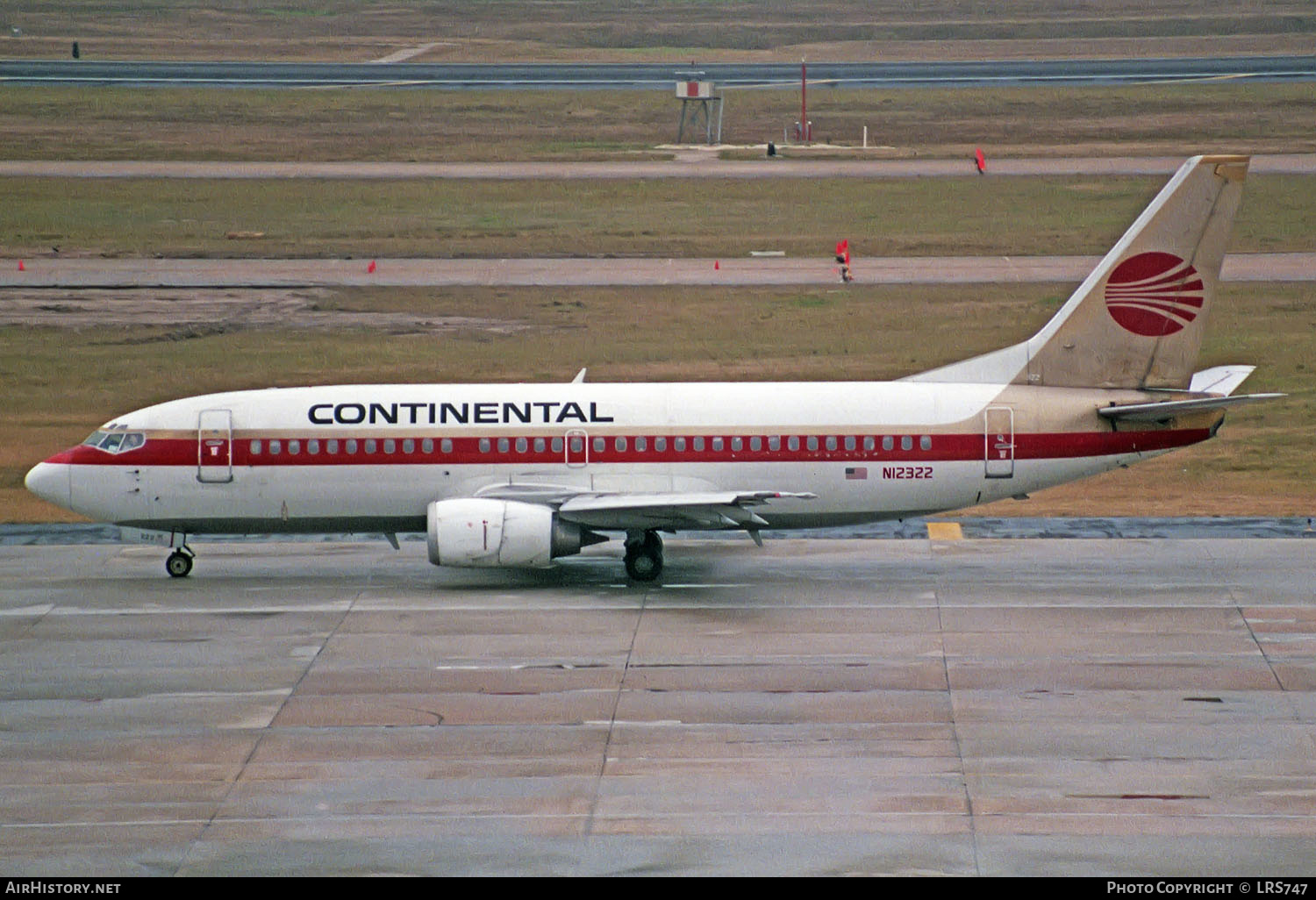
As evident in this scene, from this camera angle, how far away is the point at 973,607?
1258 inches

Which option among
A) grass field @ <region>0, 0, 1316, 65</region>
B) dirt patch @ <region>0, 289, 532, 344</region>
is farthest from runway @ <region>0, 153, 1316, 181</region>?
grass field @ <region>0, 0, 1316, 65</region>

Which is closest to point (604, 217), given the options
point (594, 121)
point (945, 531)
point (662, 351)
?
point (662, 351)

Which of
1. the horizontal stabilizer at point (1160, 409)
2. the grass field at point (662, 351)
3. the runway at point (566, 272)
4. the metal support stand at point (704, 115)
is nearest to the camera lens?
the horizontal stabilizer at point (1160, 409)

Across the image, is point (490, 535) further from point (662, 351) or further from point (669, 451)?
point (662, 351)

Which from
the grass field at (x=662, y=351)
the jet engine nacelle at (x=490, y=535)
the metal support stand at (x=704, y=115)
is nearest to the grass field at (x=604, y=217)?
the grass field at (x=662, y=351)

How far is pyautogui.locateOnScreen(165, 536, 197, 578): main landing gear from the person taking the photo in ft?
115

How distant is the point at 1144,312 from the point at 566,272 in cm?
3559

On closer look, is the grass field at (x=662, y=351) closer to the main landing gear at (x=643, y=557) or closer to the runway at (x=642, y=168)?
the main landing gear at (x=643, y=557)

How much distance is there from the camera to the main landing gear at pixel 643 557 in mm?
33656

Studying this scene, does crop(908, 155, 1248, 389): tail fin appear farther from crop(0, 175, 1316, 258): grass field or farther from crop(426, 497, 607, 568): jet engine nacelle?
crop(0, 175, 1316, 258): grass field

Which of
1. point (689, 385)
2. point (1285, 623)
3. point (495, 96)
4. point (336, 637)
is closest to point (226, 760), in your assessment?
point (336, 637)

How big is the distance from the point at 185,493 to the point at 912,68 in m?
95.2

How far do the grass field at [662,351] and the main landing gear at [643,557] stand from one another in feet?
39.8

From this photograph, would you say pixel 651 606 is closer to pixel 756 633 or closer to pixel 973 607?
pixel 756 633
